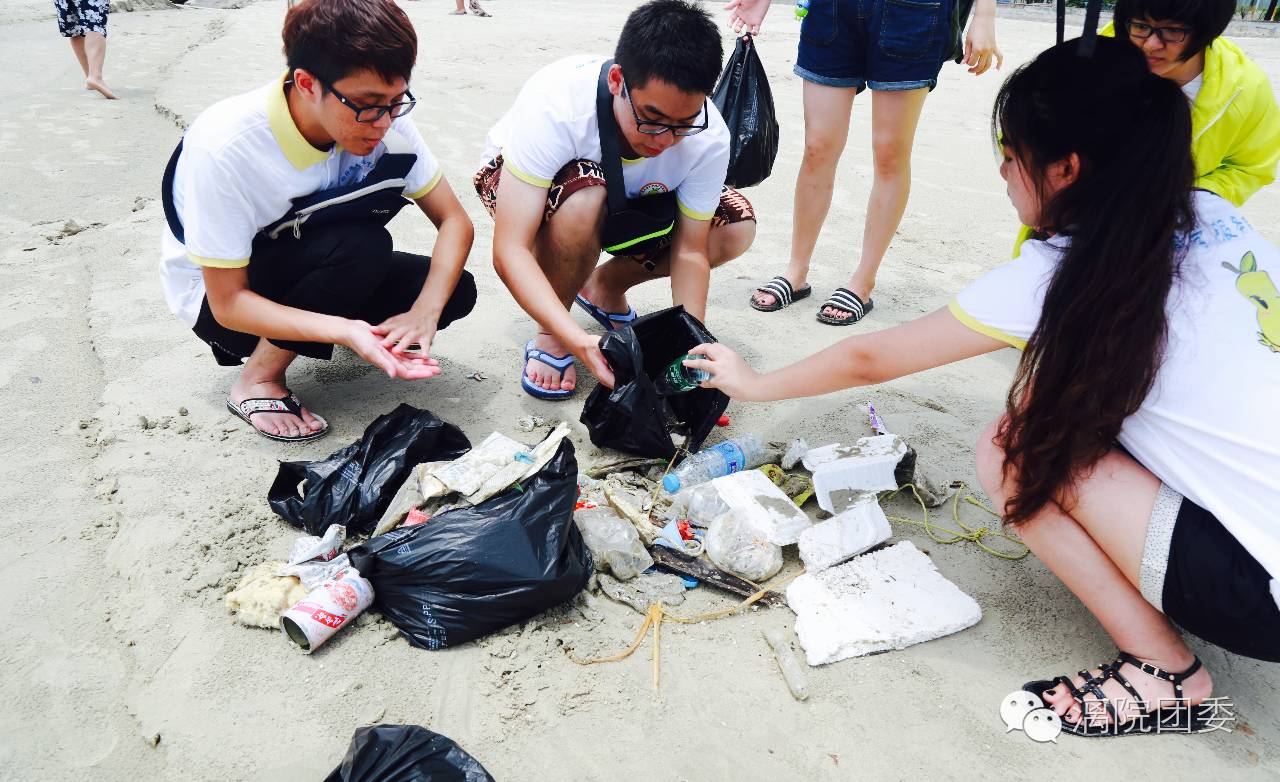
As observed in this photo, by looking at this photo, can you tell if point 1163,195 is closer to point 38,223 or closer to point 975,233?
point 975,233

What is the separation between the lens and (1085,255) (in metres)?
1.55

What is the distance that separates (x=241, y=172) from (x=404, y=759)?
63.7 inches

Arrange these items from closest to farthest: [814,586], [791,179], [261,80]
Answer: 1. [814,586]
2. [791,179]
3. [261,80]

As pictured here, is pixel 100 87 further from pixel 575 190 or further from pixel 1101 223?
pixel 1101 223

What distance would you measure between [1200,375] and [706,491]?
3.78 ft

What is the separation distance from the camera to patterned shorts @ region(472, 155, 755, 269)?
8.89 feet

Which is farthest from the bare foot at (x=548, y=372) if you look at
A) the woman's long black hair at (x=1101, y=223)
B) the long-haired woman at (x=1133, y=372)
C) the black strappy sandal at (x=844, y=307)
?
Result: the woman's long black hair at (x=1101, y=223)

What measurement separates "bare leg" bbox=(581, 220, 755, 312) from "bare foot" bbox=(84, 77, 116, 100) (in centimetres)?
628

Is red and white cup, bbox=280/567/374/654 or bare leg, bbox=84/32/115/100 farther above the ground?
red and white cup, bbox=280/567/374/654

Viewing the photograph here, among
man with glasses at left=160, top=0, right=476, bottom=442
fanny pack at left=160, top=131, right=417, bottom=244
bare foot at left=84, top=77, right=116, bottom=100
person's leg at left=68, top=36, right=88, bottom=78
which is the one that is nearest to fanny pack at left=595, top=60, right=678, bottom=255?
man with glasses at left=160, top=0, right=476, bottom=442

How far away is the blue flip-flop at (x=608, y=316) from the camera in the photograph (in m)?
3.33

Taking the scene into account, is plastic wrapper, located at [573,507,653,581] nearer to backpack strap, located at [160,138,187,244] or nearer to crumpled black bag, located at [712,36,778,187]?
backpack strap, located at [160,138,187,244]

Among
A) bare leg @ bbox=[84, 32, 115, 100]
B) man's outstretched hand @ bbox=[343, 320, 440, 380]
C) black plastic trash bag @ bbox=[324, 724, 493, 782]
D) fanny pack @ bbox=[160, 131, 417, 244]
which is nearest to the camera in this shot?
black plastic trash bag @ bbox=[324, 724, 493, 782]

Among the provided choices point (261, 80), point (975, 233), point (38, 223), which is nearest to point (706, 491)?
point (975, 233)
